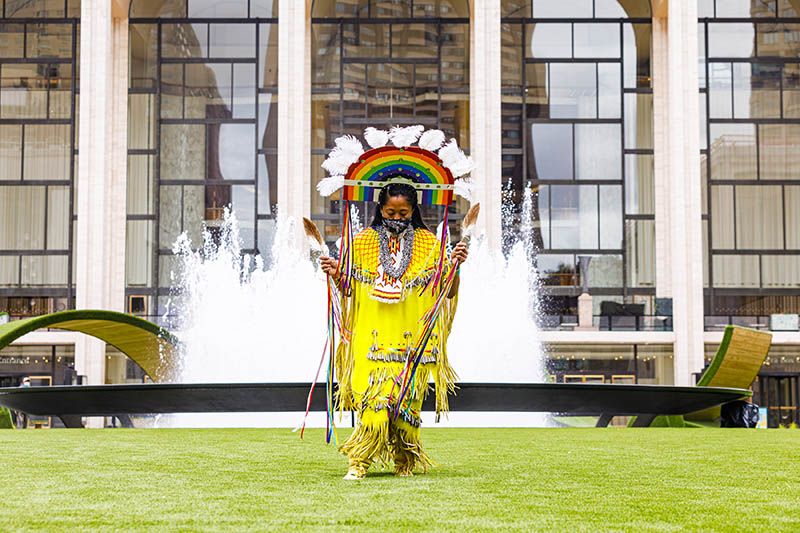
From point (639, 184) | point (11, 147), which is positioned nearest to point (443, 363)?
point (639, 184)

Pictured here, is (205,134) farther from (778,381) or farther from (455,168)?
(455,168)

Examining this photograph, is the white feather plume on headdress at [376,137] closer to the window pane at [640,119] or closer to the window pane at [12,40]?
the window pane at [640,119]

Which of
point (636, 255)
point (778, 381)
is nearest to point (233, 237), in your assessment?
point (636, 255)

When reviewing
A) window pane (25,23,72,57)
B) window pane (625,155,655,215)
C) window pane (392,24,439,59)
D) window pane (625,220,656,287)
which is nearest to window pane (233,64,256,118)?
window pane (392,24,439,59)

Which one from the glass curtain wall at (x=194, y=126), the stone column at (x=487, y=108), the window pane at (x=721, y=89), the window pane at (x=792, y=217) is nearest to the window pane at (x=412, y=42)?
the stone column at (x=487, y=108)

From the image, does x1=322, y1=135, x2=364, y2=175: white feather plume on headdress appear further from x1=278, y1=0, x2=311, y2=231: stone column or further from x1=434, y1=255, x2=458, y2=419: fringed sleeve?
x1=278, y1=0, x2=311, y2=231: stone column

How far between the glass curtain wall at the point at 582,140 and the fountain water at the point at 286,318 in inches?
45.4

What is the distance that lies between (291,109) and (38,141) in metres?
10.0

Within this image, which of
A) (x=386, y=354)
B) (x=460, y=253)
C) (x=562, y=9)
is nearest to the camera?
(x=386, y=354)

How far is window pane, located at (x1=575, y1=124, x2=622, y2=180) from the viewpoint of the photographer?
39469 mm

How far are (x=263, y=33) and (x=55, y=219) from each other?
32.9ft

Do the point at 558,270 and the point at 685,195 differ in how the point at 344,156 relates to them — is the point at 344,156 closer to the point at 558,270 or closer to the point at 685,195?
the point at 685,195

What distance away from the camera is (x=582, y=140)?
39.5 m

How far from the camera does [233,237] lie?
38.7 metres
